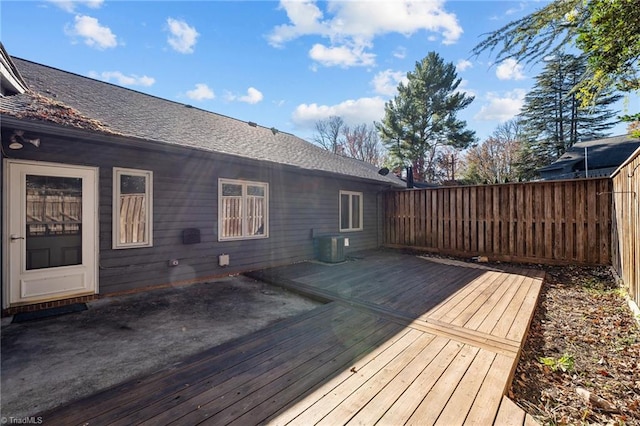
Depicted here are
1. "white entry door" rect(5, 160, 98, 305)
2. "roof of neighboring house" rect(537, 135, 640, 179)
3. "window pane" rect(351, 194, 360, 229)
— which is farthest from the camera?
"roof of neighboring house" rect(537, 135, 640, 179)

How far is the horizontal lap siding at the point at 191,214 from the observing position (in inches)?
160

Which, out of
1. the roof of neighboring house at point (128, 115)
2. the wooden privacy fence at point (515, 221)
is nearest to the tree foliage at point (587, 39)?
the wooden privacy fence at point (515, 221)

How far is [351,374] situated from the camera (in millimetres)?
2096

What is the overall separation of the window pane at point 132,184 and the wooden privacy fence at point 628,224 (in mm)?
6658

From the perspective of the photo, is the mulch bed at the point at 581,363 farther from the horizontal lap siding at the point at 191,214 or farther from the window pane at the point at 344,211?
the window pane at the point at 344,211

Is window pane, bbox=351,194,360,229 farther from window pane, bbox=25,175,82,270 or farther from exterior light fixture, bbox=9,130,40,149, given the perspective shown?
exterior light fixture, bbox=9,130,40,149

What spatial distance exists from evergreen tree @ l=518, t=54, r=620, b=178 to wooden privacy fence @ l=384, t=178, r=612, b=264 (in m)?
16.5

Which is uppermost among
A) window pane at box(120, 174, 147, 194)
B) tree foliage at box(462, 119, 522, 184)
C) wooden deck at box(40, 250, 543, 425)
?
tree foliage at box(462, 119, 522, 184)

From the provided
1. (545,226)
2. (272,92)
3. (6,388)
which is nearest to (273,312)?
(6,388)

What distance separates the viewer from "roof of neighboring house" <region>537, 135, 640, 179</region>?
11.3 metres

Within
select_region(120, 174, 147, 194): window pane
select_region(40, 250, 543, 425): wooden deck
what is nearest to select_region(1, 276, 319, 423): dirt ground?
select_region(40, 250, 543, 425): wooden deck

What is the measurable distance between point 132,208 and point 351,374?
4.12m

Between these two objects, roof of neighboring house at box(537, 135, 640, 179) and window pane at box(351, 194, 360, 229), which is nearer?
window pane at box(351, 194, 360, 229)

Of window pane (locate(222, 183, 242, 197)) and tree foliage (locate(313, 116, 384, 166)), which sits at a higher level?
tree foliage (locate(313, 116, 384, 166))
